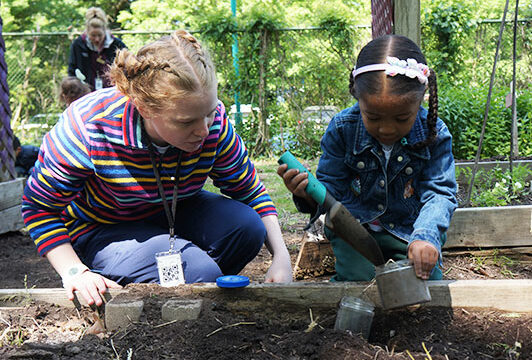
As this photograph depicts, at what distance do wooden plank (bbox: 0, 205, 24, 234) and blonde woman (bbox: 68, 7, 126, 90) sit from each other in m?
1.82

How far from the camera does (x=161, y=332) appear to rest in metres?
1.76

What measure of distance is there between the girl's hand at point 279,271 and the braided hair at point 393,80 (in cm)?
70

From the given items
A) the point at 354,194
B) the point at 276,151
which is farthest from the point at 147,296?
the point at 276,151

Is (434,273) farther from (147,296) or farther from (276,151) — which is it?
(276,151)

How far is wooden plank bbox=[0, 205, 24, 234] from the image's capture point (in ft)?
13.7

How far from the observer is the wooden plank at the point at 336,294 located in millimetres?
1853

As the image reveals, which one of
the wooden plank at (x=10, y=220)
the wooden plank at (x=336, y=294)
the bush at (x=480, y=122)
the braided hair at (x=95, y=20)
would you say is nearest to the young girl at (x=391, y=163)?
the wooden plank at (x=336, y=294)

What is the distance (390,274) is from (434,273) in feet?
1.96

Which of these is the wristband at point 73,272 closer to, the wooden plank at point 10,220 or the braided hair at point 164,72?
the braided hair at point 164,72

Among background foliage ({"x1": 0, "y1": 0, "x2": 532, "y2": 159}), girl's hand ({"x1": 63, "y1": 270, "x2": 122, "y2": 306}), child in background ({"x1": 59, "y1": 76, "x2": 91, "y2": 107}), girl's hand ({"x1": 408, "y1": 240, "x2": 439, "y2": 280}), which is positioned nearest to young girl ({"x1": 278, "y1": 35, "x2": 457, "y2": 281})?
girl's hand ({"x1": 408, "y1": 240, "x2": 439, "y2": 280})

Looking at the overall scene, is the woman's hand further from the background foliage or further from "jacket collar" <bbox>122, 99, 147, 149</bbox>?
the background foliage

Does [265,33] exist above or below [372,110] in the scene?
above

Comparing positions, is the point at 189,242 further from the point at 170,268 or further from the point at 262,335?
the point at 262,335

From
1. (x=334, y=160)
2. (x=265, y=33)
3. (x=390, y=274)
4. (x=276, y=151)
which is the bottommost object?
(x=276, y=151)
